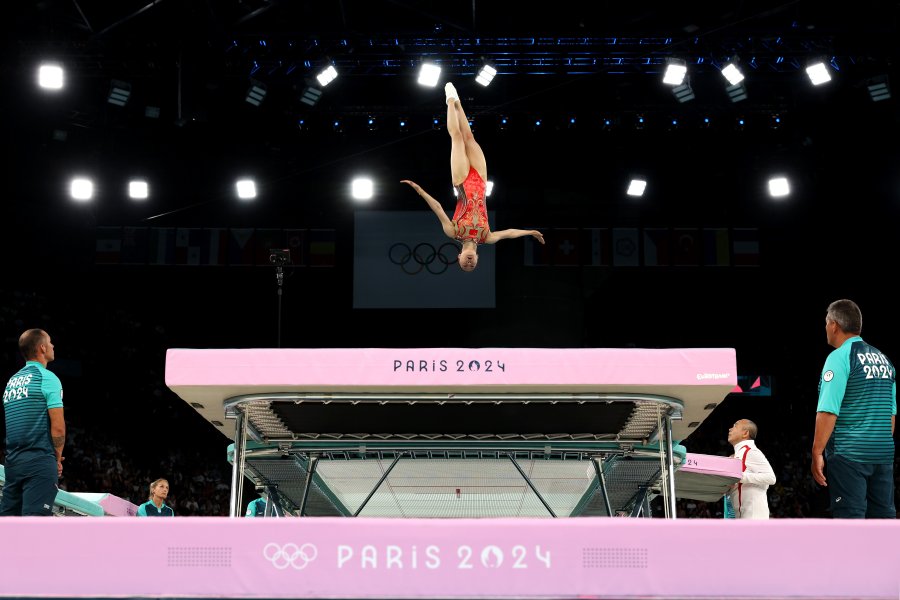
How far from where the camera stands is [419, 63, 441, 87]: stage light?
11.3m

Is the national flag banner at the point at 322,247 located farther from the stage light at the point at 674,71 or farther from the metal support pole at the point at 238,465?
the metal support pole at the point at 238,465

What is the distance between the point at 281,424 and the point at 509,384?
1371mm

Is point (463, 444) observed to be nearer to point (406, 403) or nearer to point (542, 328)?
point (406, 403)

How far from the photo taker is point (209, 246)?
51.9 feet

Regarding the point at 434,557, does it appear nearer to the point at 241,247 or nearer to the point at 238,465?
the point at 238,465

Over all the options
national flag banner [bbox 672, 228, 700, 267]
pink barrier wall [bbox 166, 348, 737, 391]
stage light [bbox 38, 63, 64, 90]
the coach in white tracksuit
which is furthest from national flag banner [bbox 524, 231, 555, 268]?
pink barrier wall [bbox 166, 348, 737, 391]

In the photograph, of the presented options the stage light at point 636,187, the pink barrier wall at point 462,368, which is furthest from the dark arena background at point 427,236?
the pink barrier wall at point 462,368

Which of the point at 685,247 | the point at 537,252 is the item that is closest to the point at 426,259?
the point at 537,252

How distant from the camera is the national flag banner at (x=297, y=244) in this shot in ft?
51.9

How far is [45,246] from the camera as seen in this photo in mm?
15852

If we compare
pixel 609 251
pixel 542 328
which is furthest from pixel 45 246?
pixel 609 251

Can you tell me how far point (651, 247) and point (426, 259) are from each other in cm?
393

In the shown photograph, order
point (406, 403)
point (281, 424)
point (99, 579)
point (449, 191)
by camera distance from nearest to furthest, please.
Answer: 1. point (99, 579)
2. point (406, 403)
3. point (281, 424)
4. point (449, 191)

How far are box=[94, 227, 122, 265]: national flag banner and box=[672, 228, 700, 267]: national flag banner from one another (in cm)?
968
